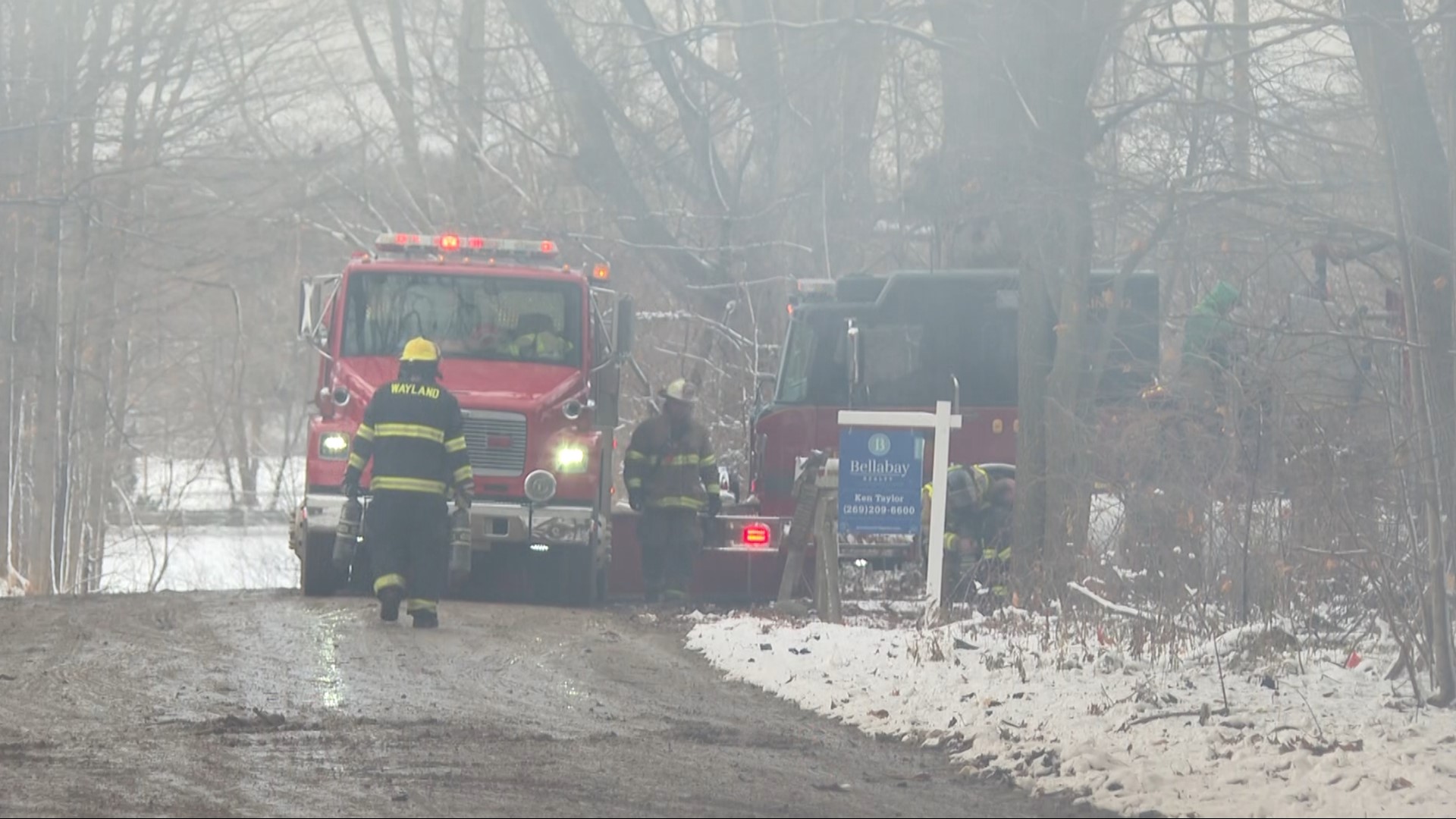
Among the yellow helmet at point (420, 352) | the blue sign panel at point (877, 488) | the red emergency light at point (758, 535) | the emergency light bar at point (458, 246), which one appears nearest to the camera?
the blue sign panel at point (877, 488)

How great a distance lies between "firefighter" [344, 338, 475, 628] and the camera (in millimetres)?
12609

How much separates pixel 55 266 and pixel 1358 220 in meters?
22.0

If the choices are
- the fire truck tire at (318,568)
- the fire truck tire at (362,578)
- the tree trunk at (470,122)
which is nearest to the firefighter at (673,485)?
the fire truck tire at (362,578)

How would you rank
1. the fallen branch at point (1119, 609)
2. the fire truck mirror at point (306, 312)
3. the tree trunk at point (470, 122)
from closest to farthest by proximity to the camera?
the fallen branch at point (1119, 609) → the fire truck mirror at point (306, 312) → the tree trunk at point (470, 122)

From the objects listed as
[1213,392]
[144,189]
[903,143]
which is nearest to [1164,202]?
[1213,392]

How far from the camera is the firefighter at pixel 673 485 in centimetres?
1563

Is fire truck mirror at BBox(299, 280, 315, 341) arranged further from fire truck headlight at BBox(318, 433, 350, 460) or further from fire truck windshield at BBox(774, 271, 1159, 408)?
fire truck windshield at BBox(774, 271, 1159, 408)

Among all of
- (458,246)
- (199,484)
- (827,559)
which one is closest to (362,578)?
(458,246)

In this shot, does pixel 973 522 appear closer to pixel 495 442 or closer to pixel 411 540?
pixel 495 442

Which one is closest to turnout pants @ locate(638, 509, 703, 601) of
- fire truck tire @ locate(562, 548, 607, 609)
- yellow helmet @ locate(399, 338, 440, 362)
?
fire truck tire @ locate(562, 548, 607, 609)

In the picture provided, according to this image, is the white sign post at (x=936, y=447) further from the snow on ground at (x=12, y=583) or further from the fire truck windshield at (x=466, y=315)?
the snow on ground at (x=12, y=583)

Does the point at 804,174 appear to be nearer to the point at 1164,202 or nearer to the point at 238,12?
the point at 238,12

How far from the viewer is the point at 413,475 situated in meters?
12.6

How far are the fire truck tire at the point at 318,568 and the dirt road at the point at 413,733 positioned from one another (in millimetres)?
Result: 1801
